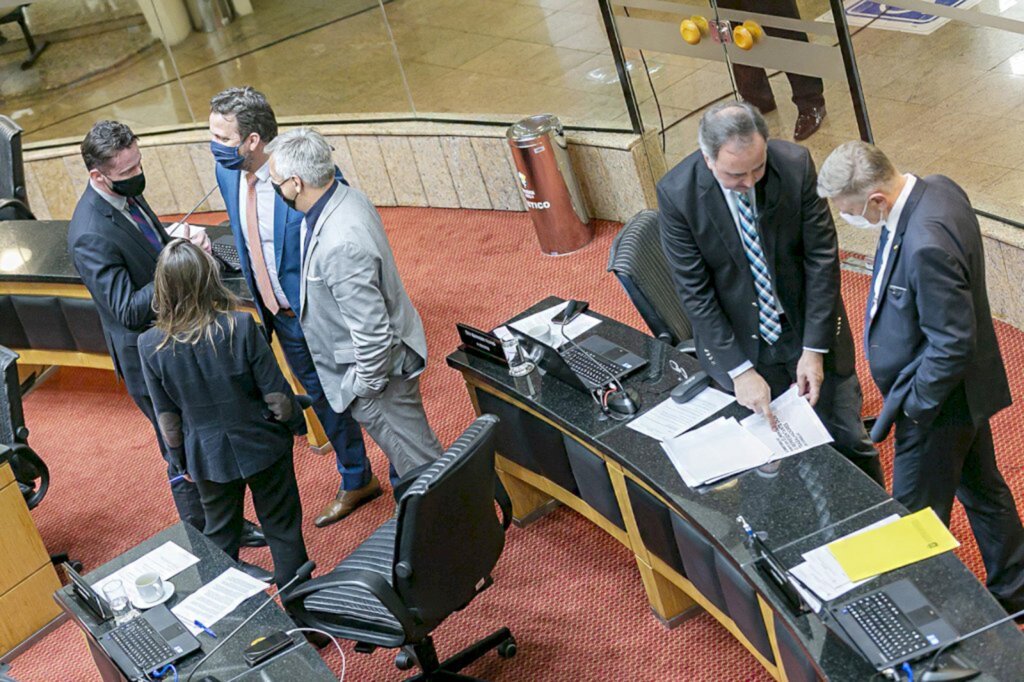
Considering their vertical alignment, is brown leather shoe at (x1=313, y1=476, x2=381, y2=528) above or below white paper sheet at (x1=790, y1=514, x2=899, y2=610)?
below

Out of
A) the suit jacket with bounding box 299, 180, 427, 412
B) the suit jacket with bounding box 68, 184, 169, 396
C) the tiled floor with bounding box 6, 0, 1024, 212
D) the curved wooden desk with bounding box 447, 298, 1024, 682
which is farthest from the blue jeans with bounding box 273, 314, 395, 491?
the tiled floor with bounding box 6, 0, 1024, 212

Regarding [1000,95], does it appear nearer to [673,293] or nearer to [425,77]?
[673,293]

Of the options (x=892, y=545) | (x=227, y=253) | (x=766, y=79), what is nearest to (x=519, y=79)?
(x=766, y=79)

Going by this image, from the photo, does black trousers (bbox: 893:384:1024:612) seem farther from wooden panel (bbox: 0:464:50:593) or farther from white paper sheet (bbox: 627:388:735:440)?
wooden panel (bbox: 0:464:50:593)

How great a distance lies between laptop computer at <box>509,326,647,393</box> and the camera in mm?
4277

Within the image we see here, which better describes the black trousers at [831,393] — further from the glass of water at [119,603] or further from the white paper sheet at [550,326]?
the glass of water at [119,603]

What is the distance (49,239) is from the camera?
6.80m

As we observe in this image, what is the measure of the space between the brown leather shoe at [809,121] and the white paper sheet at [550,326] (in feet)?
5.86

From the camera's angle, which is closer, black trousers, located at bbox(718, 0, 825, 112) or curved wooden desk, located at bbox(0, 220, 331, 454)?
black trousers, located at bbox(718, 0, 825, 112)

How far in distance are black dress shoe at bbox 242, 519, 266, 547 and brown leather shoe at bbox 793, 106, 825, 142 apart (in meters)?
3.11

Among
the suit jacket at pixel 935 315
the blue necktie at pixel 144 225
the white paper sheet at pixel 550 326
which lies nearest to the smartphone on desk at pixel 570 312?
the white paper sheet at pixel 550 326

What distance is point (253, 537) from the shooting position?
534cm

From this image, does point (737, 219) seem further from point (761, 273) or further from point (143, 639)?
point (143, 639)

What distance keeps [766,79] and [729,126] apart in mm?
2797
